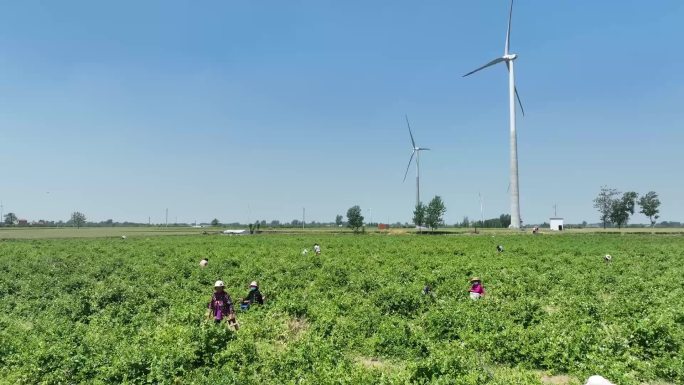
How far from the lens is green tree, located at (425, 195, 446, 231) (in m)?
114

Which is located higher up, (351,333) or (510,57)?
(510,57)

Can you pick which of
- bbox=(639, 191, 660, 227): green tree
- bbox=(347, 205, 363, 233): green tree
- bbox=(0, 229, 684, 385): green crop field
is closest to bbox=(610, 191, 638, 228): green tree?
bbox=(639, 191, 660, 227): green tree

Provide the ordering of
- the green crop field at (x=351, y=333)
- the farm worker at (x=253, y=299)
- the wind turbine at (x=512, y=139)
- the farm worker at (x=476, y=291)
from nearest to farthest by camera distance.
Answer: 1. the green crop field at (x=351, y=333)
2. the farm worker at (x=253, y=299)
3. the farm worker at (x=476, y=291)
4. the wind turbine at (x=512, y=139)

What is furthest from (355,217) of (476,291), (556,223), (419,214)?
(476,291)

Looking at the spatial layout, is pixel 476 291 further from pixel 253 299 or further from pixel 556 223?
pixel 556 223

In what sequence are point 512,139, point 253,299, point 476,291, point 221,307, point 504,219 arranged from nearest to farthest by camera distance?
1. point 221,307
2. point 253,299
3. point 476,291
4. point 512,139
5. point 504,219

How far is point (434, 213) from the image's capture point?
114062 millimetres

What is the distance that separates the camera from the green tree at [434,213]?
113562 millimetres

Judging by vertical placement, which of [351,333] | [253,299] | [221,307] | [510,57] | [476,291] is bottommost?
[351,333]

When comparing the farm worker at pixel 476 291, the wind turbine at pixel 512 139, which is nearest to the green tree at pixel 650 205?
the wind turbine at pixel 512 139

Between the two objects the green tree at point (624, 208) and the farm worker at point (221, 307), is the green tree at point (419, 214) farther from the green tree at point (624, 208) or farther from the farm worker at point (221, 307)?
the farm worker at point (221, 307)

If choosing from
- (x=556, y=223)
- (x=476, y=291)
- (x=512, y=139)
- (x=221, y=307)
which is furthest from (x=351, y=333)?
(x=556, y=223)

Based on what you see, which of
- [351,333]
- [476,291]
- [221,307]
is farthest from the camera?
[476,291]

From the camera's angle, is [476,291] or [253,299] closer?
[253,299]
